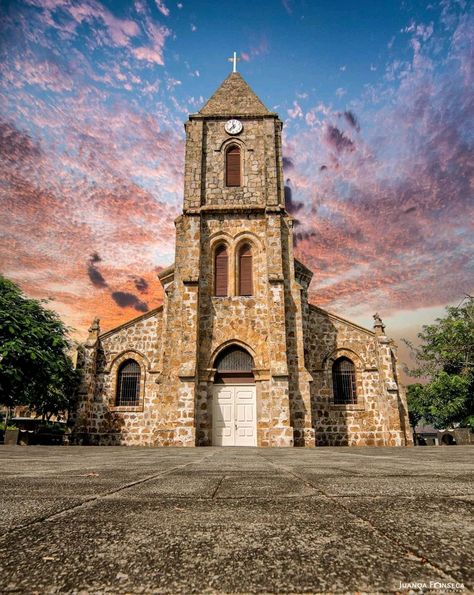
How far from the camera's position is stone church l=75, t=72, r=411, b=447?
1416 cm

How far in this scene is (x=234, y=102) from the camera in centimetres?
1930

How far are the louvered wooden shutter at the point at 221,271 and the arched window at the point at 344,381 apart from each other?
607 cm

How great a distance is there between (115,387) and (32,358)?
3.72 metres

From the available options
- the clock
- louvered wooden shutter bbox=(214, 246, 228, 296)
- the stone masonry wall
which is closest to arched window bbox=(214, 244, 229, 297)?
louvered wooden shutter bbox=(214, 246, 228, 296)

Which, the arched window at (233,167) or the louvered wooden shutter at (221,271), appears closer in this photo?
the louvered wooden shutter at (221,271)

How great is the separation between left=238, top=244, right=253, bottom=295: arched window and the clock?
19.5 feet

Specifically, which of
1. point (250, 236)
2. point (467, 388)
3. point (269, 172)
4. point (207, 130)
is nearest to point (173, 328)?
point (250, 236)

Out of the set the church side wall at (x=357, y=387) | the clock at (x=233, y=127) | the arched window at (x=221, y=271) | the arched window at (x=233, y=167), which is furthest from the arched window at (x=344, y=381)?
the clock at (x=233, y=127)

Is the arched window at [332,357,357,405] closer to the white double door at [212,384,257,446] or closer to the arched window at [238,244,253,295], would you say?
the white double door at [212,384,257,446]

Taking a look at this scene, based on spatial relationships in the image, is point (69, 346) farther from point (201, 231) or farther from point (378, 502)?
point (378, 502)

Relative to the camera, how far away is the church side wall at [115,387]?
52.0ft

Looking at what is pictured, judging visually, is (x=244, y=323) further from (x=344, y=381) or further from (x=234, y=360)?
(x=344, y=381)

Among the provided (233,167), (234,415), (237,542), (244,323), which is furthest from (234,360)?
(237,542)

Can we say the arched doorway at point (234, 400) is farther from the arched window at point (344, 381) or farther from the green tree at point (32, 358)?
the green tree at point (32, 358)
